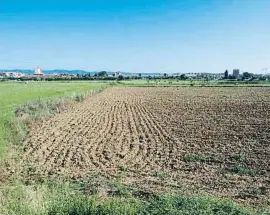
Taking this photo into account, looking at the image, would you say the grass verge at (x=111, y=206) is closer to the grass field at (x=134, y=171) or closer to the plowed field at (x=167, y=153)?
the grass field at (x=134, y=171)

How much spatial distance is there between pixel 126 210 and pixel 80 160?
Result: 6909 mm

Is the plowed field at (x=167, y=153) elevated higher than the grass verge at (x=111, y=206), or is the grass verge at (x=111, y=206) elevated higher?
the grass verge at (x=111, y=206)

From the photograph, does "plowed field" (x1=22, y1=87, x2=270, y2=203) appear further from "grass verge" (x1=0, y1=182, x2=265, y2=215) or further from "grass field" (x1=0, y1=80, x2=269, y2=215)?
"grass verge" (x1=0, y1=182, x2=265, y2=215)

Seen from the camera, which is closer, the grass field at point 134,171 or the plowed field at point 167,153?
the grass field at point 134,171

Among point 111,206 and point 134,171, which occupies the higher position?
point 111,206

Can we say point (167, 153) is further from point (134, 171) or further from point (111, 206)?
point (111, 206)

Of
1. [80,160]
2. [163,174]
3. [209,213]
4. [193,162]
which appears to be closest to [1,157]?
[80,160]

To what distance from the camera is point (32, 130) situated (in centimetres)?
2147

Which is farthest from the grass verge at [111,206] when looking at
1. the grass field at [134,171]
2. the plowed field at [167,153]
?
the plowed field at [167,153]

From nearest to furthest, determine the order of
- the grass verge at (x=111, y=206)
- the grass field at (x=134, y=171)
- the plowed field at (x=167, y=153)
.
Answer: the grass verge at (x=111, y=206), the grass field at (x=134, y=171), the plowed field at (x=167, y=153)

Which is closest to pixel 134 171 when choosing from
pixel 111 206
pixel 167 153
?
pixel 167 153

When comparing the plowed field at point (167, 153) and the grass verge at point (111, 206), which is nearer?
the grass verge at point (111, 206)

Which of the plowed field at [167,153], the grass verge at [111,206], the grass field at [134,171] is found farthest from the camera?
the plowed field at [167,153]

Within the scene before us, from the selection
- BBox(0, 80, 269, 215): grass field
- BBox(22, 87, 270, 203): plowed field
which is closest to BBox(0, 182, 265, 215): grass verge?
BBox(0, 80, 269, 215): grass field
